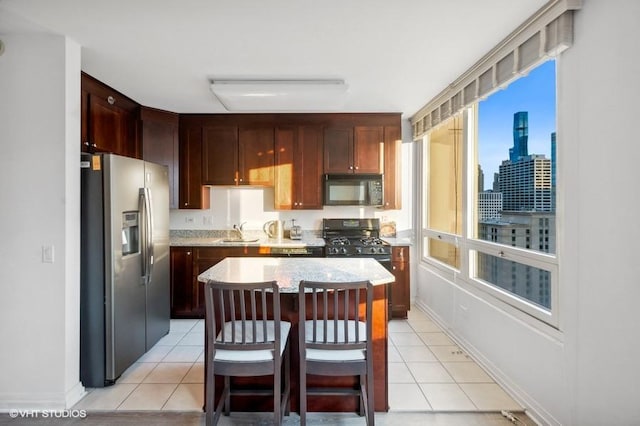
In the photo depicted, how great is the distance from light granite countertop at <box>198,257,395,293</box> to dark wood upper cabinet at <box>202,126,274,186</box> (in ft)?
5.35

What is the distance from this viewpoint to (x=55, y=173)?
7.37 feet

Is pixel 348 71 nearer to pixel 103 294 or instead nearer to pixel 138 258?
pixel 138 258

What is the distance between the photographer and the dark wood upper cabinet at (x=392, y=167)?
13.6ft

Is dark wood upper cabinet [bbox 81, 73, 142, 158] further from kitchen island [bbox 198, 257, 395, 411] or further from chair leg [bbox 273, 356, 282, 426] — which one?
chair leg [bbox 273, 356, 282, 426]

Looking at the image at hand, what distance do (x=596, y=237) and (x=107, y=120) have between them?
3840 mm

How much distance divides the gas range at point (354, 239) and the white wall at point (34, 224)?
7.99ft

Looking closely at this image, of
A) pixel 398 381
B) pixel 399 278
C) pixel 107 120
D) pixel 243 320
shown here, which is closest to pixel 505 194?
pixel 399 278

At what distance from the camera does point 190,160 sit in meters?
4.13

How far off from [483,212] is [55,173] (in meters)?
3.29

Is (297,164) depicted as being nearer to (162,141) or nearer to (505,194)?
(162,141)

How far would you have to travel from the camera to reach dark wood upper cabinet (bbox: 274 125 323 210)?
13.5ft

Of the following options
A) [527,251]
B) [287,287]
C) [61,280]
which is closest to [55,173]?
[61,280]

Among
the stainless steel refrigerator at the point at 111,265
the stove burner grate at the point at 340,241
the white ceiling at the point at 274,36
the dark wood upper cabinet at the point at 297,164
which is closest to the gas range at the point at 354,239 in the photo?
the stove burner grate at the point at 340,241

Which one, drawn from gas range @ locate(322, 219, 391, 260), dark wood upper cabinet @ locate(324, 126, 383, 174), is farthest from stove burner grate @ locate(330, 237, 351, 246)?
dark wood upper cabinet @ locate(324, 126, 383, 174)
